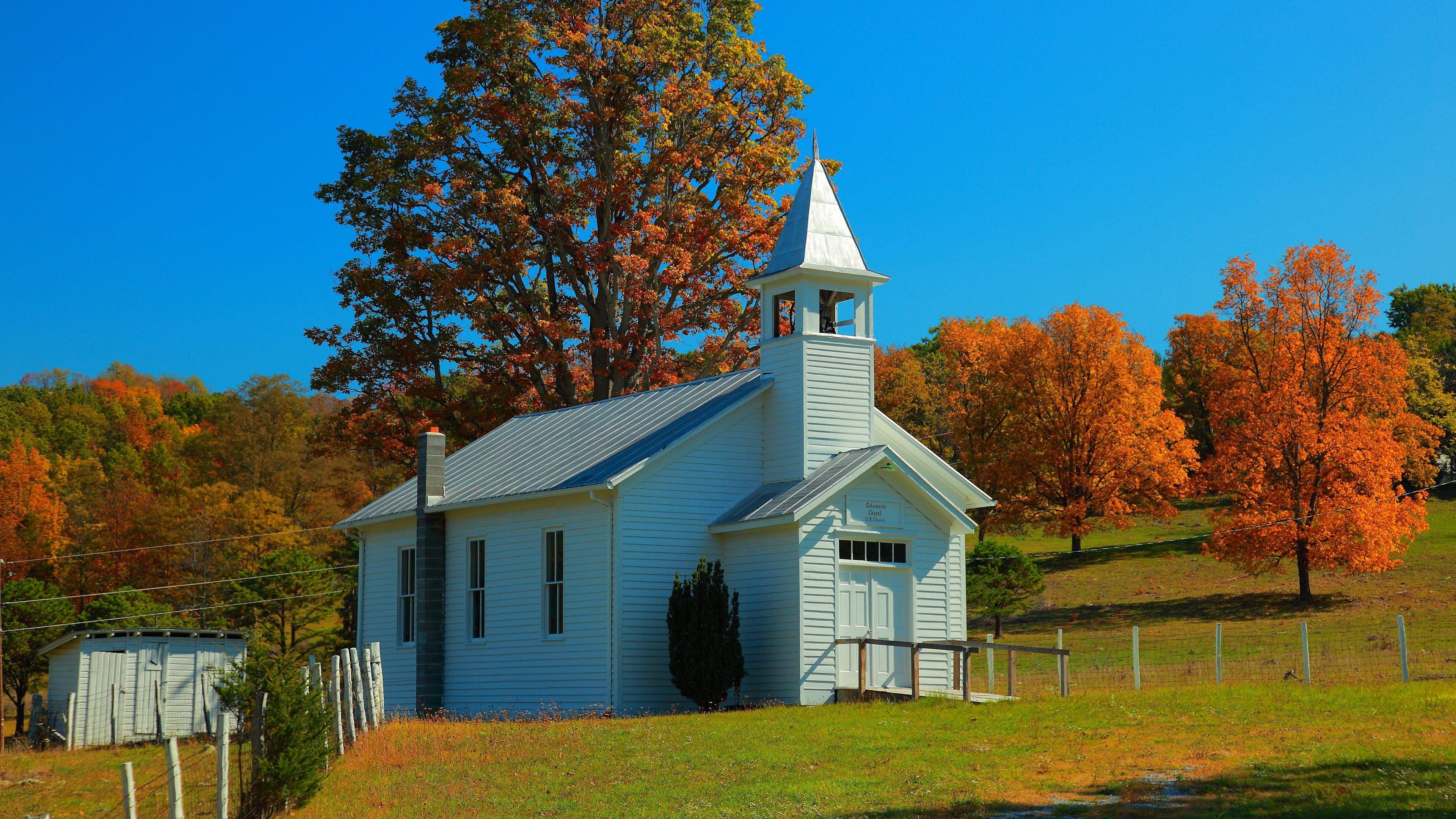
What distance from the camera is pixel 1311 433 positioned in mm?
43844

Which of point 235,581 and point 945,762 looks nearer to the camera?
point 945,762

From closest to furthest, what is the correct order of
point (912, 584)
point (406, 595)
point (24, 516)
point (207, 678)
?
point (912, 584) < point (406, 595) < point (207, 678) < point (24, 516)

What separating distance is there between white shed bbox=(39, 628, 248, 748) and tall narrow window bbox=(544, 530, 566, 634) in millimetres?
Answer: 11938

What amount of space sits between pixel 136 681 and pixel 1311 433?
35700 millimetres

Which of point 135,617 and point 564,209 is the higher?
point 564,209

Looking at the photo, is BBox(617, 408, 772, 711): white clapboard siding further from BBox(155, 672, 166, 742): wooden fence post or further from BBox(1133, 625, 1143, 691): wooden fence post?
BBox(155, 672, 166, 742): wooden fence post

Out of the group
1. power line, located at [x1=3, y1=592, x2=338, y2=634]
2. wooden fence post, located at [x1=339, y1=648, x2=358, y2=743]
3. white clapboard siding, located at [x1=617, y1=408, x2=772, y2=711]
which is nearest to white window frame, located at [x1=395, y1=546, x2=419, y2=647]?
white clapboard siding, located at [x1=617, y1=408, x2=772, y2=711]

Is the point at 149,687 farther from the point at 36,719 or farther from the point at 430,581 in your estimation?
the point at 430,581

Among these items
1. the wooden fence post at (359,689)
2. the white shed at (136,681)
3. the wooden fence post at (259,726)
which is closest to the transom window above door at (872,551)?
the wooden fence post at (359,689)

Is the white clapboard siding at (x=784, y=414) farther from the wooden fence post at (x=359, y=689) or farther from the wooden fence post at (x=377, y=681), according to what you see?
the wooden fence post at (x=359, y=689)

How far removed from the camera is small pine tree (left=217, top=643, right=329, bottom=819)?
14.6 meters

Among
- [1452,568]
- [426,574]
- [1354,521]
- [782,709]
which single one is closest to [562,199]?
[426,574]

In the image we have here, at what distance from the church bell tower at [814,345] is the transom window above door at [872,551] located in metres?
1.64

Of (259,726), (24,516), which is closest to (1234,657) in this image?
(259,726)
